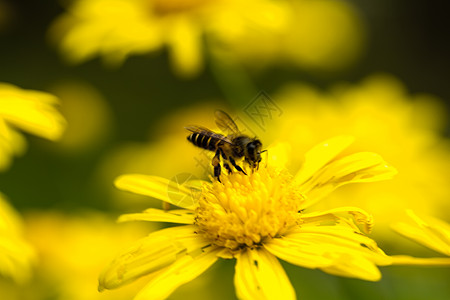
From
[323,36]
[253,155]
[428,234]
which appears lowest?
[428,234]

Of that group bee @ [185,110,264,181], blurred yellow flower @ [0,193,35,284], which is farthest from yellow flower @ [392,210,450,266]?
blurred yellow flower @ [0,193,35,284]

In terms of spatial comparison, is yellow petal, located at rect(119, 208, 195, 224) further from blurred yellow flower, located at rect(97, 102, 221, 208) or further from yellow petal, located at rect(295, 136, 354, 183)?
blurred yellow flower, located at rect(97, 102, 221, 208)

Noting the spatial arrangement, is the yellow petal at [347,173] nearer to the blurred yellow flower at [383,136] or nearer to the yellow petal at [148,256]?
the yellow petal at [148,256]

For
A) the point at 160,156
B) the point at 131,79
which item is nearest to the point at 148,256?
the point at 160,156

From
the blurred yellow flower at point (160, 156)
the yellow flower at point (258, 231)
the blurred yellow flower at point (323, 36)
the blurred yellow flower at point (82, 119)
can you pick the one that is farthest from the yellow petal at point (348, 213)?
the blurred yellow flower at point (323, 36)

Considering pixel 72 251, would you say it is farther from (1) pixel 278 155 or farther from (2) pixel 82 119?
(2) pixel 82 119

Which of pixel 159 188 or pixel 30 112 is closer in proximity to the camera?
pixel 159 188
